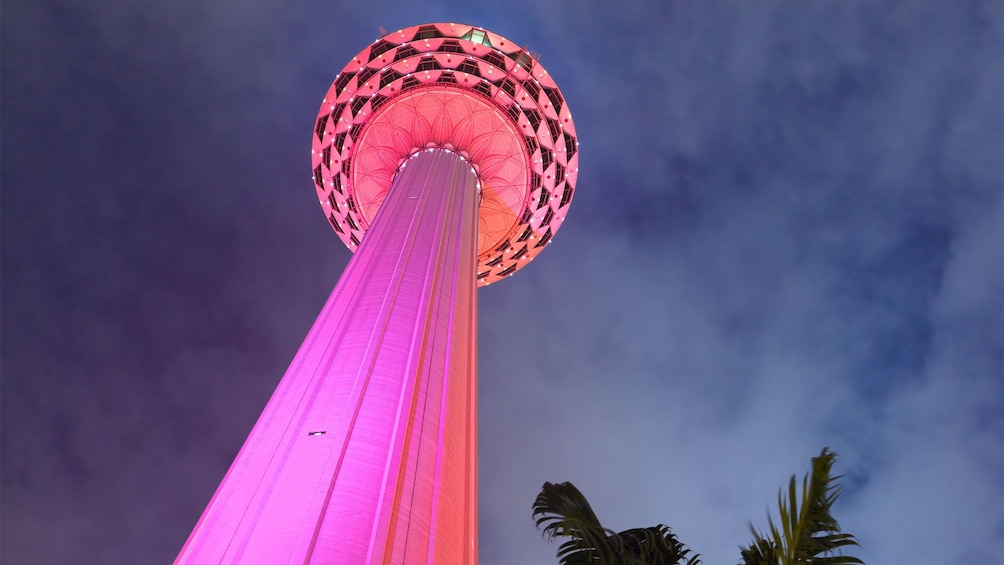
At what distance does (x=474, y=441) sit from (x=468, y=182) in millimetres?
12852

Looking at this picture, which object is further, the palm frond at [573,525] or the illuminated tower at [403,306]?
the illuminated tower at [403,306]

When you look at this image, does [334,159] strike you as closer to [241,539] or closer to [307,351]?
[307,351]

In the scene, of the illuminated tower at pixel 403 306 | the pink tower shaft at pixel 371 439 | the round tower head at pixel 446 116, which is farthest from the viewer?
the round tower head at pixel 446 116

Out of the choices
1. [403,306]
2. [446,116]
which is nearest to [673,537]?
[403,306]

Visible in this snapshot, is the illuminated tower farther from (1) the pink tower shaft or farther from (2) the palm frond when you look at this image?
(2) the palm frond

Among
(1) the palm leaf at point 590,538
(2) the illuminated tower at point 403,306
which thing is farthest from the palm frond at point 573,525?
(2) the illuminated tower at point 403,306

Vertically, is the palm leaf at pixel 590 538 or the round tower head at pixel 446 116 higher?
the round tower head at pixel 446 116

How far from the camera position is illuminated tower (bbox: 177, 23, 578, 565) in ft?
37.6

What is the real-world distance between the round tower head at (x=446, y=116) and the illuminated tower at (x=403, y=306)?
0.06 m

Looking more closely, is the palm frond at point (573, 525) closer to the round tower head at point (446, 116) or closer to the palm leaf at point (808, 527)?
the palm leaf at point (808, 527)

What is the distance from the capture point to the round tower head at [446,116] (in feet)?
89.2

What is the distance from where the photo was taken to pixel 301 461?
12.2 meters

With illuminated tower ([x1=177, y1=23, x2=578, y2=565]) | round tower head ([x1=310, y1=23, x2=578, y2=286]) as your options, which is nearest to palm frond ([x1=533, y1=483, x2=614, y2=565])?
illuminated tower ([x1=177, y1=23, x2=578, y2=565])

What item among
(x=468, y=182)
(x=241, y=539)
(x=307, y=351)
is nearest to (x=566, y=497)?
(x=241, y=539)
